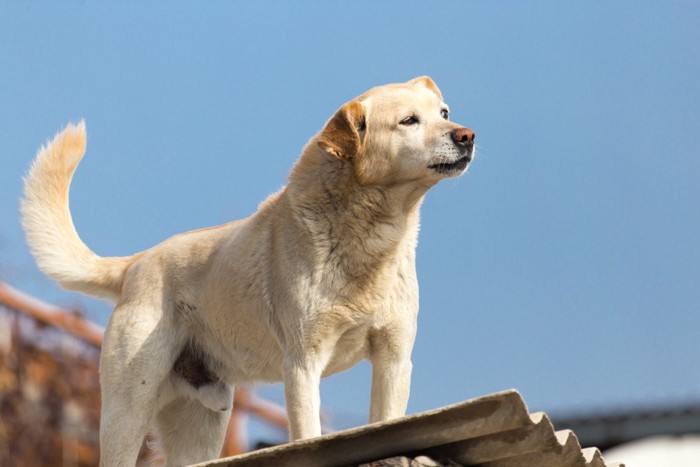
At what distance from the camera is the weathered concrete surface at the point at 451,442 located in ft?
12.6

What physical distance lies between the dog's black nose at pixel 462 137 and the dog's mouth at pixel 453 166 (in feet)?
0.15

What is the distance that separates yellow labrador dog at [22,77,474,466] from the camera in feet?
16.4

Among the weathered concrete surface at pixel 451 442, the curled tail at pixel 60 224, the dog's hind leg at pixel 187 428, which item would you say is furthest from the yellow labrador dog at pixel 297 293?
the weathered concrete surface at pixel 451 442

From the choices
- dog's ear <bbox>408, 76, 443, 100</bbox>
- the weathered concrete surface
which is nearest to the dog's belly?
the weathered concrete surface

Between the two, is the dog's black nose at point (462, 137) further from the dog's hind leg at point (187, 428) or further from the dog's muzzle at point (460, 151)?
the dog's hind leg at point (187, 428)

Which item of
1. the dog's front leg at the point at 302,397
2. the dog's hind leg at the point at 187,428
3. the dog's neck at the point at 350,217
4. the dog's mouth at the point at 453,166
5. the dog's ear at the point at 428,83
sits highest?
the dog's ear at the point at 428,83

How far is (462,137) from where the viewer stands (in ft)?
16.4

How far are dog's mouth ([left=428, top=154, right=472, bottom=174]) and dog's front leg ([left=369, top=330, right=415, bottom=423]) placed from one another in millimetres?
696

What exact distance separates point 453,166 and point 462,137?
0.13m

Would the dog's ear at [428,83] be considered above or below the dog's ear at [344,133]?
above

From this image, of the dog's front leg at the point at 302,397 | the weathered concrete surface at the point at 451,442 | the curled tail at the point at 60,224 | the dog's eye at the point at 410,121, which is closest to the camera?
the weathered concrete surface at the point at 451,442

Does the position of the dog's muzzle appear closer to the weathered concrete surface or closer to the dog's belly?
the dog's belly

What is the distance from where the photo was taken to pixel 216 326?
215 inches

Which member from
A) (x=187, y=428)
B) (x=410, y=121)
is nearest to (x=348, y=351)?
(x=410, y=121)
